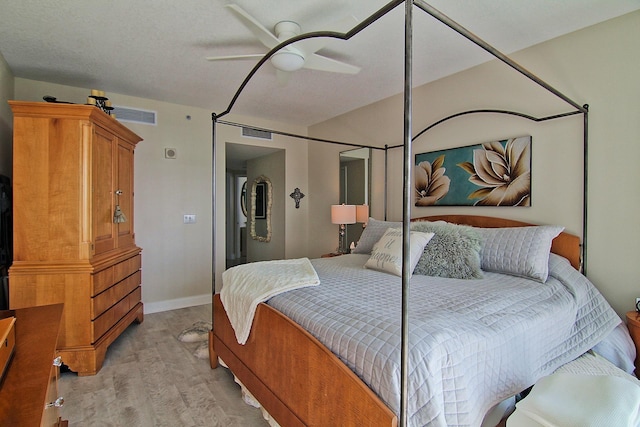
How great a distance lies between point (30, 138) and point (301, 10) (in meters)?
2.06

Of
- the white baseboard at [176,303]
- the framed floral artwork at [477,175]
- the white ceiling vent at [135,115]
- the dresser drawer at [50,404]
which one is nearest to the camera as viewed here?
the dresser drawer at [50,404]

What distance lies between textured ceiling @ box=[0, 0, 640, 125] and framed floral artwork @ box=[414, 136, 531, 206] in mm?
740

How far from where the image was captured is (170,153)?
12.4ft

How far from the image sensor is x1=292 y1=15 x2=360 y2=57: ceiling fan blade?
1.75 meters

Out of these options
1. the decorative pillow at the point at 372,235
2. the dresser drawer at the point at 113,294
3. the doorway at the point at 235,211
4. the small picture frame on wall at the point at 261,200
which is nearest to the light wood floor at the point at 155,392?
the dresser drawer at the point at 113,294

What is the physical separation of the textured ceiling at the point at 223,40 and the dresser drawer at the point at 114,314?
6.72 ft

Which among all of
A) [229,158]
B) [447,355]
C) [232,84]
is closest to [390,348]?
[447,355]

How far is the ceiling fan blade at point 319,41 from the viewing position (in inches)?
68.7

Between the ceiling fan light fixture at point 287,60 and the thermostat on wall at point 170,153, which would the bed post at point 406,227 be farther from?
the thermostat on wall at point 170,153

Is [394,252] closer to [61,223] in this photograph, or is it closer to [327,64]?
[327,64]

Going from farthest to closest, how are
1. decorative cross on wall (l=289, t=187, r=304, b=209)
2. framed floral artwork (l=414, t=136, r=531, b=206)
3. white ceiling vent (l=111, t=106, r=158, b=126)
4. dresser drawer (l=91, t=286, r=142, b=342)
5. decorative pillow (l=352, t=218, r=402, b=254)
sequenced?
decorative cross on wall (l=289, t=187, r=304, b=209) → white ceiling vent (l=111, t=106, r=158, b=126) → decorative pillow (l=352, t=218, r=402, b=254) → framed floral artwork (l=414, t=136, r=531, b=206) → dresser drawer (l=91, t=286, r=142, b=342)

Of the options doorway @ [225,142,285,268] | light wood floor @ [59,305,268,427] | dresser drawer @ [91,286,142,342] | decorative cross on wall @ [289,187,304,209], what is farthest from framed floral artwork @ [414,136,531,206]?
doorway @ [225,142,285,268]

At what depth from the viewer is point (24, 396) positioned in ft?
2.35

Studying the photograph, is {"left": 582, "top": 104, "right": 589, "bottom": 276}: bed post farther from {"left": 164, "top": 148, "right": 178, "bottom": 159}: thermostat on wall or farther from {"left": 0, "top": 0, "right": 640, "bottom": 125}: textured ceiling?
{"left": 164, "top": 148, "right": 178, "bottom": 159}: thermostat on wall
